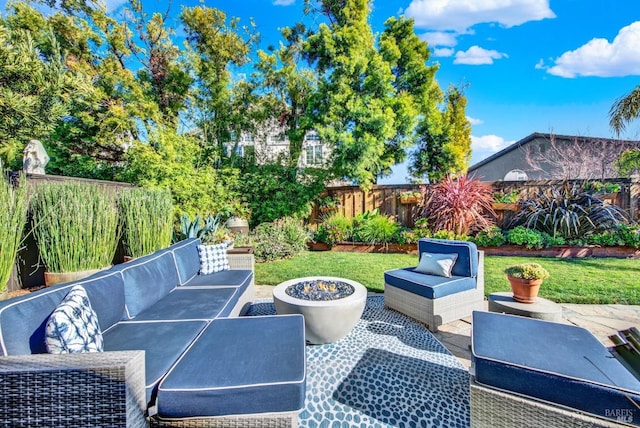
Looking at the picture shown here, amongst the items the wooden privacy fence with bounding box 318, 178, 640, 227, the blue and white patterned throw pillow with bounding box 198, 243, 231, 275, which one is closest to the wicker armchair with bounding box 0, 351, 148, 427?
the blue and white patterned throw pillow with bounding box 198, 243, 231, 275

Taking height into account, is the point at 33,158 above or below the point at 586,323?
above

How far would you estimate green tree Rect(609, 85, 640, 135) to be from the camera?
7.55 m

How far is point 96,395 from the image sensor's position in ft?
3.98

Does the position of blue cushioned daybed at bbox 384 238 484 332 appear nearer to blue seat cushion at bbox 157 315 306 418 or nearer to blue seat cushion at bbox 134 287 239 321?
blue seat cushion at bbox 157 315 306 418

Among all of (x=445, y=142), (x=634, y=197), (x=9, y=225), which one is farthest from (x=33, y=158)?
(x=634, y=197)

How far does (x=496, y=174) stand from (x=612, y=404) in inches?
583

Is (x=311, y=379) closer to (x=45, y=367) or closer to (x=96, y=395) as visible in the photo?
(x=96, y=395)

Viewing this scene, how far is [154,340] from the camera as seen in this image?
1884mm

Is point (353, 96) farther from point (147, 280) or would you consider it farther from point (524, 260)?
point (147, 280)

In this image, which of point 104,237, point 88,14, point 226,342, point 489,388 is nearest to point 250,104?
point 88,14

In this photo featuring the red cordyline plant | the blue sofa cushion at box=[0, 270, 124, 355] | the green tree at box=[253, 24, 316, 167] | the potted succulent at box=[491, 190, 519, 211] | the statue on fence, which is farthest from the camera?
the green tree at box=[253, 24, 316, 167]

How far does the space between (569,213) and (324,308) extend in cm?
657

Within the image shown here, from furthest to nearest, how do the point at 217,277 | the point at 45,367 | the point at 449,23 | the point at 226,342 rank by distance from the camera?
the point at 449,23 → the point at 217,277 → the point at 226,342 → the point at 45,367

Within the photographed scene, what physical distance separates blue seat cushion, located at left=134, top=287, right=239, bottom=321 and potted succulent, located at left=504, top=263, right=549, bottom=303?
2.77 meters
